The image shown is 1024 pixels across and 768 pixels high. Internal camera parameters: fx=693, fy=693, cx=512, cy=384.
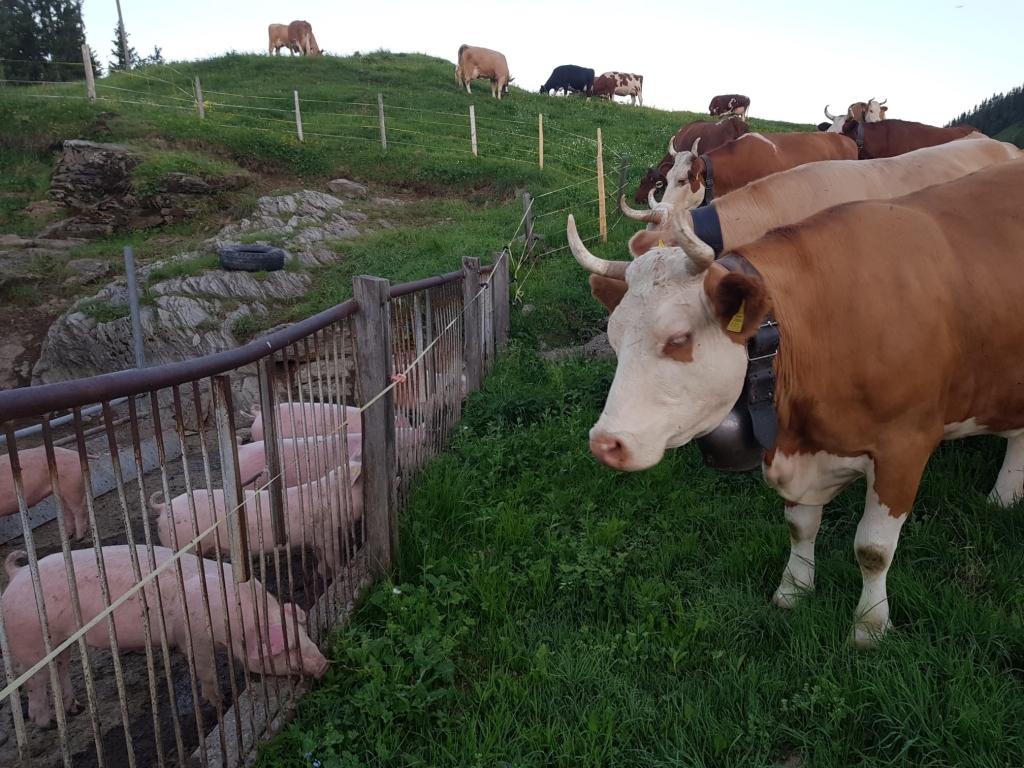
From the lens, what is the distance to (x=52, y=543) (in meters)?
5.16

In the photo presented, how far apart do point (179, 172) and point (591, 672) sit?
48.5 feet

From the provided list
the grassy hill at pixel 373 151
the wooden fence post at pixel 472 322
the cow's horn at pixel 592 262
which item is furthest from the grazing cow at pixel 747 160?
the cow's horn at pixel 592 262

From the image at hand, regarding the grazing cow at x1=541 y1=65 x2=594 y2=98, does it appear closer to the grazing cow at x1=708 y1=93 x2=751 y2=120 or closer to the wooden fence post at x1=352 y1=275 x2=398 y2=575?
the grazing cow at x1=708 y1=93 x2=751 y2=120

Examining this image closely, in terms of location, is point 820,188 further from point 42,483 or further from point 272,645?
point 42,483

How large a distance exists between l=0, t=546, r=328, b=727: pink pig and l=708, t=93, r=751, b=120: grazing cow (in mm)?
32024

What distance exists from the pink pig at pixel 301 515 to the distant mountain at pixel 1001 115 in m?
26.5

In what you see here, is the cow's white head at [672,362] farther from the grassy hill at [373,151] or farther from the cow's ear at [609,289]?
the grassy hill at [373,151]

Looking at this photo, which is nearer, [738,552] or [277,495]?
[277,495]

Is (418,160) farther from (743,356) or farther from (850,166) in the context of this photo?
(743,356)

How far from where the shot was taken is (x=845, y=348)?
2641 mm

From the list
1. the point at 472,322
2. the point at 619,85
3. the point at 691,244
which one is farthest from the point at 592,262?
the point at 619,85

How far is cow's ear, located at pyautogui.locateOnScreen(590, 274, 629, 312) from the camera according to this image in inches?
110

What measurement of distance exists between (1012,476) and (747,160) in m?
4.68

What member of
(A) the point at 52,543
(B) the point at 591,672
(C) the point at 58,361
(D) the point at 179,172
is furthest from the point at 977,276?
(D) the point at 179,172
